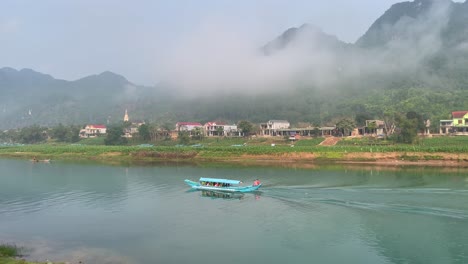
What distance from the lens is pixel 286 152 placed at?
64.1 meters

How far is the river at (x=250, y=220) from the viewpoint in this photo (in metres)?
19.8

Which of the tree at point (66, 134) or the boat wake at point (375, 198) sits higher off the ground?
the tree at point (66, 134)

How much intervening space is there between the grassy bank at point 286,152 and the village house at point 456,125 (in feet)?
41.2

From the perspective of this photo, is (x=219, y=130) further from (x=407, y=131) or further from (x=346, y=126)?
(x=407, y=131)

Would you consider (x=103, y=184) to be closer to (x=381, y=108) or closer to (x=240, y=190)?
(x=240, y=190)

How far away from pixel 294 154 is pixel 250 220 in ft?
124

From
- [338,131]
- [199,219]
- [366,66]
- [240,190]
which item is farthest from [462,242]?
[366,66]

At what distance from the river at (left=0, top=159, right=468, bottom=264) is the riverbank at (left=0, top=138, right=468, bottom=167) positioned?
1204 cm

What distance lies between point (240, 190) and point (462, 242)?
18.8 meters

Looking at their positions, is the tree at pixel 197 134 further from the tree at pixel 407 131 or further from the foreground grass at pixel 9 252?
the foreground grass at pixel 9 252

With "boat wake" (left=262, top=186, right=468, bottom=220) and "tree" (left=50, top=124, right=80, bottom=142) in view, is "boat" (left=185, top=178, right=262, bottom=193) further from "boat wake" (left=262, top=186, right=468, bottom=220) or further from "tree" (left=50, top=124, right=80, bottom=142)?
"tree" (left=50, top=124, right=80, bottom=142)

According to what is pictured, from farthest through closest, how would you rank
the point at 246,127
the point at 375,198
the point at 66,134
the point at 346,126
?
the point at 66,134
the point at 246,127
the point at 346,126
the point at 375,198

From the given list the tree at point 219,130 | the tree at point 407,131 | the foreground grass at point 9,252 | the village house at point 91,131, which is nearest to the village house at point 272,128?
the tree at point 219,130

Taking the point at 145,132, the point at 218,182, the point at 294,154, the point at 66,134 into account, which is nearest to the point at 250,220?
the point at 218,182
